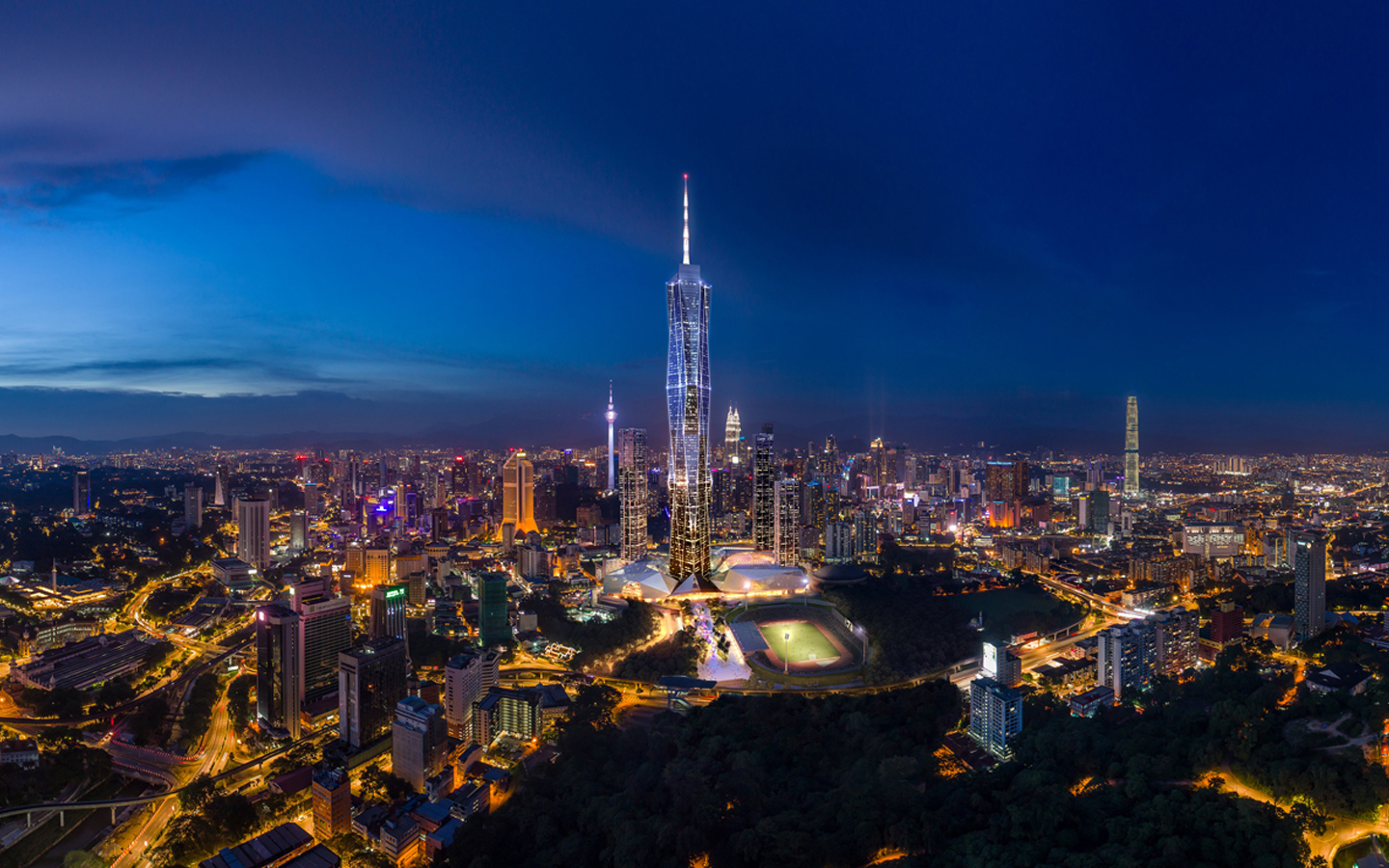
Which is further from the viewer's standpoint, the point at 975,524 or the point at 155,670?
the point at 975,524

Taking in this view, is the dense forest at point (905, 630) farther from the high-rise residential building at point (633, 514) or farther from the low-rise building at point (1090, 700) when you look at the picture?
the high-rise residential building at point (633, 514)

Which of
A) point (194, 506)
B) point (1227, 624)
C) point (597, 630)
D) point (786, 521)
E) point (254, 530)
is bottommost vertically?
point (597, 630)

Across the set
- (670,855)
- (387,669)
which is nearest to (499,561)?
(387,669)

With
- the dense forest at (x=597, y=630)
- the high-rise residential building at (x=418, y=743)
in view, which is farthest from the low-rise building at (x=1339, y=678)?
the high-rise residential building at (x=418, y=743)

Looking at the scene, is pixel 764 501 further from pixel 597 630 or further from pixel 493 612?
pixel 493 612

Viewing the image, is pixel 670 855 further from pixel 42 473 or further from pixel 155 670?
pixel 42 473

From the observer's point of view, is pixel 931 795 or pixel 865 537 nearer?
pixel 931 795

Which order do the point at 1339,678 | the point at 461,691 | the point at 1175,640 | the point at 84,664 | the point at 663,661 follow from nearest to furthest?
the point at 1339,678, the point at 461,691, the point at 1175,640, the point at 84,664, the point at 663,661

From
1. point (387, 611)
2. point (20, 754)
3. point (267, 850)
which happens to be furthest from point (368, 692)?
point (20, 754)
